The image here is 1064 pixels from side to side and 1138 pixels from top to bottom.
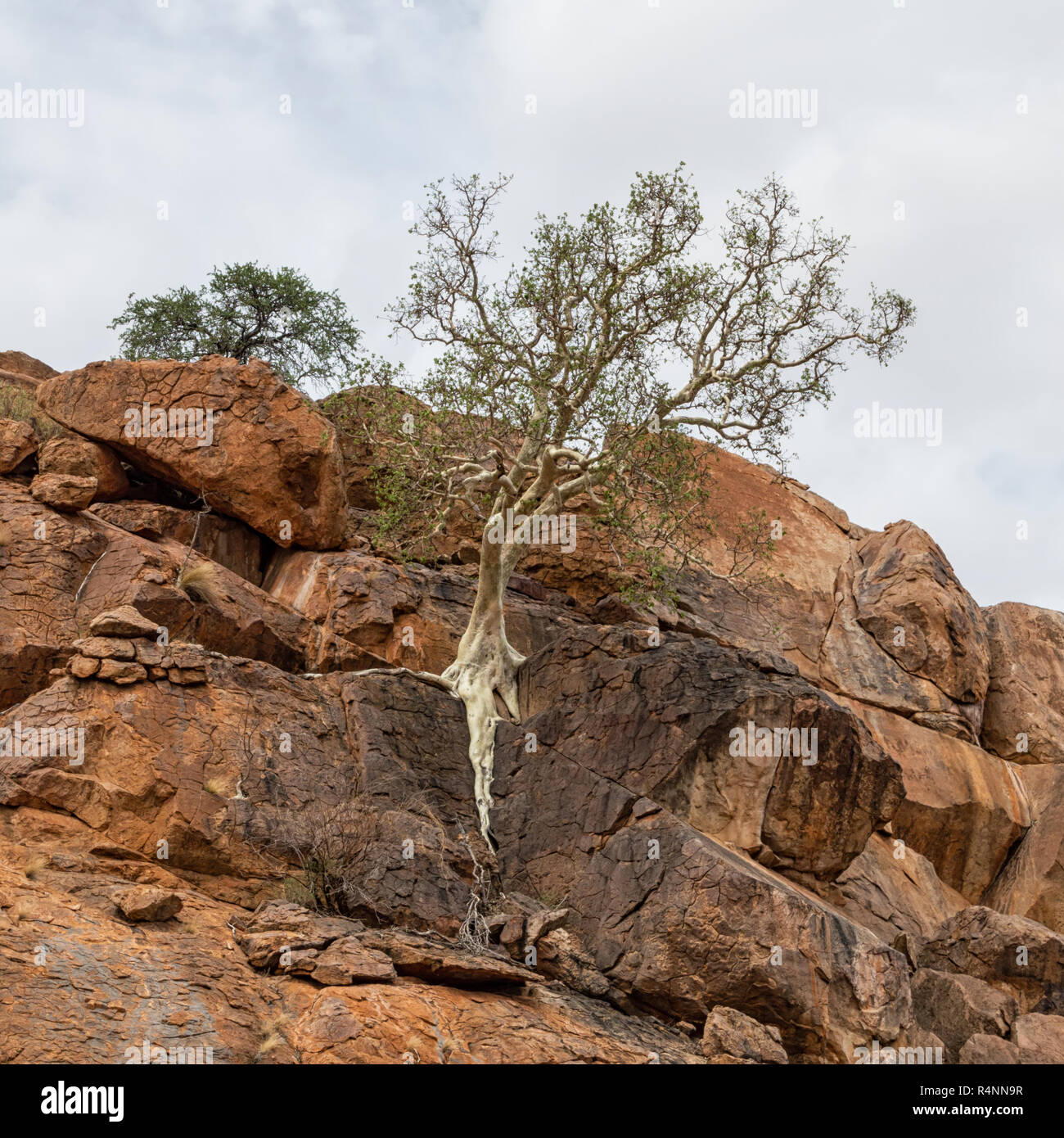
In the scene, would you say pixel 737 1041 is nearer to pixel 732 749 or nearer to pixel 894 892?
pixel 732 749

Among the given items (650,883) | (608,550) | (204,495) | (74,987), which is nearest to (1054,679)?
(608,550)

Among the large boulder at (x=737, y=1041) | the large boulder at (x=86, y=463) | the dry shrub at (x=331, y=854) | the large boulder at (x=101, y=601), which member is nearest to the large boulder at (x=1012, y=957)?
the large boulder at (x=737, y=1041)

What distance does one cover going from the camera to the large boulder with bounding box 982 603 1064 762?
78.4ft

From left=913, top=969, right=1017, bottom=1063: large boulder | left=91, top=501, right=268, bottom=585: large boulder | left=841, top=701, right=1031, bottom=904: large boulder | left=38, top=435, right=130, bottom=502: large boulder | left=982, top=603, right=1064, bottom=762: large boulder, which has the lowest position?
left=913, top=969, right=1017, bottom=1063: large boulder

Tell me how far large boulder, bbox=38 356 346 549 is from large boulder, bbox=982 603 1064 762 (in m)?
14.7

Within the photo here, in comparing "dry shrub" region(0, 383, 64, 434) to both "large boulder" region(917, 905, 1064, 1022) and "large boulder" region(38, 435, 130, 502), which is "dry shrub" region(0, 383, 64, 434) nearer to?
"large boulder" region(38, 435, 130, 502)

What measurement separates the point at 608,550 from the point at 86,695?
38.7 feet

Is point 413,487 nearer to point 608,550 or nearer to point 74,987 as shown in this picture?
point 608,550

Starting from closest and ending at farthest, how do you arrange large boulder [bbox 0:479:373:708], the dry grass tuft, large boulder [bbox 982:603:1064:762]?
large boulder [bbox 0:479:373:708] → the dry grass tuft → large boulder [bbox 982:603:1064:762]

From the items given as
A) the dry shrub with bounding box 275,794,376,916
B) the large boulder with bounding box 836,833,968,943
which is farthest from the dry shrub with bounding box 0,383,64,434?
the large boulder with bounding box 836,833,968,943

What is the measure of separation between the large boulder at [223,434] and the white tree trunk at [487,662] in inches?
132

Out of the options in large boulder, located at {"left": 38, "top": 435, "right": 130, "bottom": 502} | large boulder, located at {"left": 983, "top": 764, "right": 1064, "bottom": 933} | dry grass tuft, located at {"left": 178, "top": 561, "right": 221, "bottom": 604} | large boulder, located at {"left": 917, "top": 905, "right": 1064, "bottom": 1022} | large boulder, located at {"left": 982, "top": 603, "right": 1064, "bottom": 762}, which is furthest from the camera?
large boulder, located at {"left": 982, "top": 603, "right": 1064, "bottom": 762}

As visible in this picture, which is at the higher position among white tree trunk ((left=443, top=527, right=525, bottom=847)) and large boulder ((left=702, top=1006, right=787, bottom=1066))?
white tree trunk ((left=443, top=527, right=525, bottom=847))

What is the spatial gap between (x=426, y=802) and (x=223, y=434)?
26.7 ft
